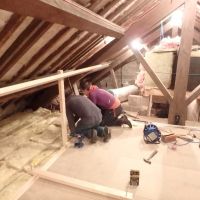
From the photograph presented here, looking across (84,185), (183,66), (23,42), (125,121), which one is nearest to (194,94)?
(183,66)

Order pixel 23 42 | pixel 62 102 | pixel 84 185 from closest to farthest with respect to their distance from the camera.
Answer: pixel 84 185 < pixel 23 42 < pixel 62 102

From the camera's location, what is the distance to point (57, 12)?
1583 millimetres

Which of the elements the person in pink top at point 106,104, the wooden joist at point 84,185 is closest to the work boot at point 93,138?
the person in pink top at point 106,104

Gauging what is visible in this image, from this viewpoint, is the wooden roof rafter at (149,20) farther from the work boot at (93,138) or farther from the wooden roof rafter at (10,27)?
the wooden roof rafter at (10,27)

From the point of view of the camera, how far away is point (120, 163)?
2.67 meters

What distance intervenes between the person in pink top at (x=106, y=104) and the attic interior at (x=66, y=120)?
129 mm

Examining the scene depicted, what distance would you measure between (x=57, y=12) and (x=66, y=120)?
5.85 ft

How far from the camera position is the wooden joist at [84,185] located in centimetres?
212

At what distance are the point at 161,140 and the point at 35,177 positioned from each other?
5.74 ft

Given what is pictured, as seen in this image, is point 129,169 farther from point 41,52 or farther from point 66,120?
point 41,52

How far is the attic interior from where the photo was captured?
2.14 m

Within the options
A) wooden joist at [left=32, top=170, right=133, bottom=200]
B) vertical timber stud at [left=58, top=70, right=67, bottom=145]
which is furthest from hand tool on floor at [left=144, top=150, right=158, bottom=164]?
vertical timber stud at [left=58, top=70, right=67, bottom=145]

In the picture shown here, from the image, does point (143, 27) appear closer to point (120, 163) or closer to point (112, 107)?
point (112, 107)

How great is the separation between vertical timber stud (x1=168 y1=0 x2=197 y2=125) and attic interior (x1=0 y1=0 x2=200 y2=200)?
0.6 inches
